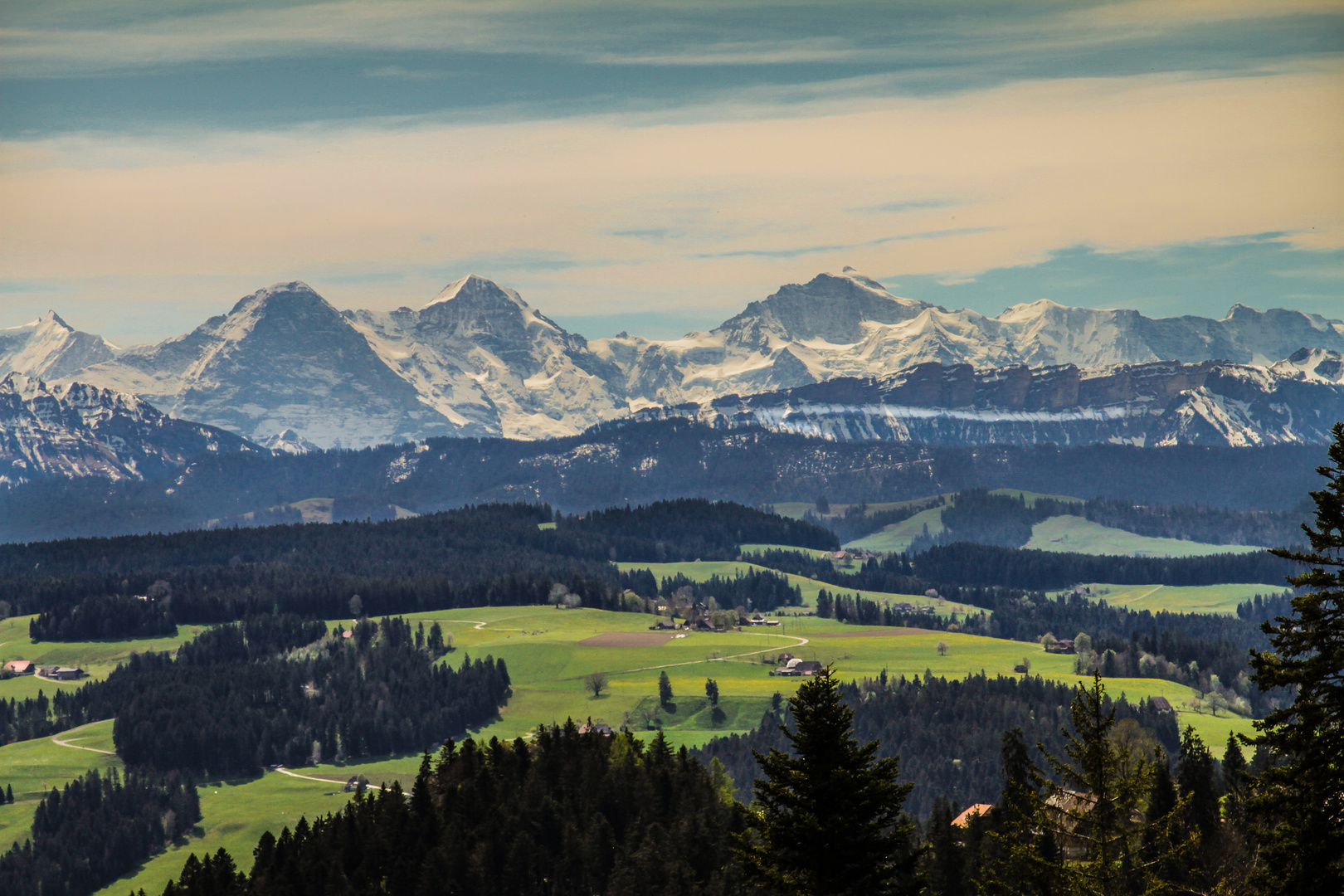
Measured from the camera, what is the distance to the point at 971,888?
108 metres

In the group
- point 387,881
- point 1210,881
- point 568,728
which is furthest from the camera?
point 568,728

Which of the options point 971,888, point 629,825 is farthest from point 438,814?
point 971,888

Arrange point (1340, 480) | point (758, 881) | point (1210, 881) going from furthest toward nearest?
point (1210, 881)
point (758, 881)
point (1340, 480)

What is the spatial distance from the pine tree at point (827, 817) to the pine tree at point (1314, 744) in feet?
35.4

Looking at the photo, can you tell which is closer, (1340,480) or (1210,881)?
(1340,480)

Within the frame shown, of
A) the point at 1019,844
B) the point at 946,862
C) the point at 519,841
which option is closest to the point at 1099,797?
the point at 1019,844

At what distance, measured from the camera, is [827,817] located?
4700 cm

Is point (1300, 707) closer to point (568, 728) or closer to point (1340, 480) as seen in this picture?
point (1340, 480)

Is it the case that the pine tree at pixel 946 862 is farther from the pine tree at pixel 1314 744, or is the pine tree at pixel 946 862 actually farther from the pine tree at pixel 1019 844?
the pine tree at pixel 1314 744

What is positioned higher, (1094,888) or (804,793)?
(804,793)

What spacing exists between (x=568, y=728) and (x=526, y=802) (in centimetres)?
2802

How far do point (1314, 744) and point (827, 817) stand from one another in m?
14.7

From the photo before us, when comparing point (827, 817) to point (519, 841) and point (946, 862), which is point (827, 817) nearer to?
point (946, 862)

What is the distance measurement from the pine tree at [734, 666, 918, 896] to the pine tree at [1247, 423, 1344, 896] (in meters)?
10.8
